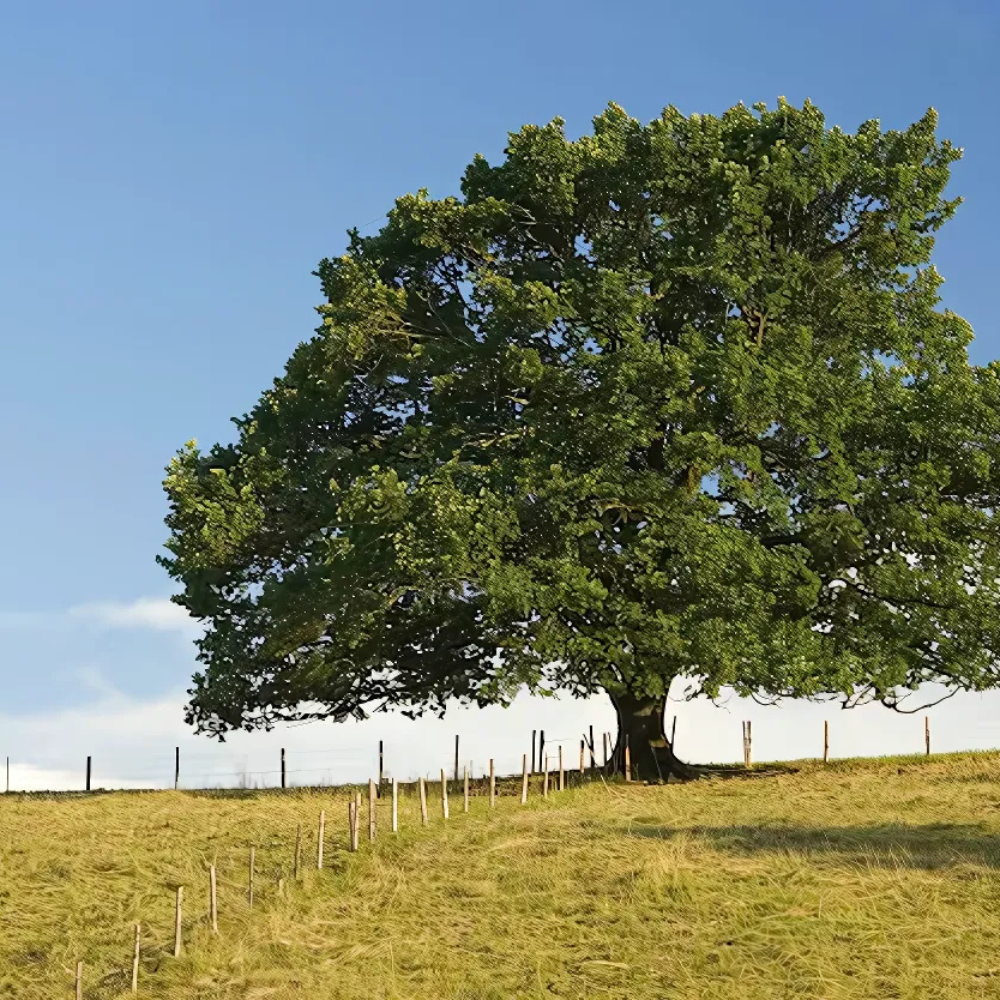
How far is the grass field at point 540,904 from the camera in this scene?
66.6 feet

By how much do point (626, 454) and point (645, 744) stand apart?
8.41m

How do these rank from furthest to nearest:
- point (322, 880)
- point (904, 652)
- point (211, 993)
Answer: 1. point (904, 652)
2. point (322, 880)
3. point (211, 993)

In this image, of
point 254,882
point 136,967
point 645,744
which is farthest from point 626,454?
point 136,967

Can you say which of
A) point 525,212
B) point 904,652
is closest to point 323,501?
point 525,212

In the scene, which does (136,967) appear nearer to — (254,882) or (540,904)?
(254,882)

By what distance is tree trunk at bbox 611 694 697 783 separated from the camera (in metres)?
→ 39.5

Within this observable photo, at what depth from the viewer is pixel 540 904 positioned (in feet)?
76.3

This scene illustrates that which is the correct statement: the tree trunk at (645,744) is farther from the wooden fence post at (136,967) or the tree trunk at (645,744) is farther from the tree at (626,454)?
the wooden fence post at (136,967)

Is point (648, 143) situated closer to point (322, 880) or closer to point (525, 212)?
point (525, 212)

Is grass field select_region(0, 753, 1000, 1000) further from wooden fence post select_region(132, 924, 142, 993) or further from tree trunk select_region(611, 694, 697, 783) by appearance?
tree trunk select_region(611, 694, 697, 783)

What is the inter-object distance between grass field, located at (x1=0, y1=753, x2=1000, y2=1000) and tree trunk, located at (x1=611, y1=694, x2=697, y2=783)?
19.3 ft

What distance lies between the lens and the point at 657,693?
3588cm

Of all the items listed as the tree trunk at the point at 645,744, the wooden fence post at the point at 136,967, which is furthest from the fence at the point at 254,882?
the tree trunk at the point at 645,744

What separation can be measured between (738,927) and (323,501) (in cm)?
1987
